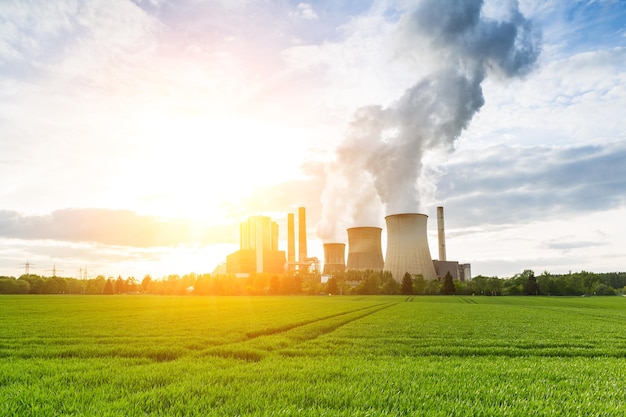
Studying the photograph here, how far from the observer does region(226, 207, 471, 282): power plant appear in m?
68.9

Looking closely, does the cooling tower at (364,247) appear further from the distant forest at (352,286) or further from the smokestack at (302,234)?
the smokestack at (302,234)

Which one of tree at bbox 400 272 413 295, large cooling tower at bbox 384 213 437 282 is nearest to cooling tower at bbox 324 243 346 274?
tree at bbox 400 272 413 295

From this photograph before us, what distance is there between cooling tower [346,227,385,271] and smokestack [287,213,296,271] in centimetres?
5206

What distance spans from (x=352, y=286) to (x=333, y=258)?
879 cm

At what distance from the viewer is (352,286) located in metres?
108

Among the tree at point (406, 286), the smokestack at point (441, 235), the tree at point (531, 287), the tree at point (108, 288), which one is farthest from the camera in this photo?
the tree at point (108, 288)

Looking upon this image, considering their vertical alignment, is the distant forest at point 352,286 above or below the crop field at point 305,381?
below

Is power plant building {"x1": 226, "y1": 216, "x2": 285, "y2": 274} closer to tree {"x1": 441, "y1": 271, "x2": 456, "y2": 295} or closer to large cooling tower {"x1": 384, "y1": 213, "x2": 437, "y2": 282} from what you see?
tree {"x1": 441, "y1": 271, "x2": 456, "y2": 295}

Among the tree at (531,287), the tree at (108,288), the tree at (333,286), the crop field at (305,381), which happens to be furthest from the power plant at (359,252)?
the crop field at (305,381)

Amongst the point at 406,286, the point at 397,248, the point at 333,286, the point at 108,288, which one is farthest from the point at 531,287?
the point at 108,288

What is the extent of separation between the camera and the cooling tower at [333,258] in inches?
4380

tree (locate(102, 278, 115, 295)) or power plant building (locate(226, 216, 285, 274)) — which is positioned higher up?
power plant building (locate(226, 216, 285, 274))

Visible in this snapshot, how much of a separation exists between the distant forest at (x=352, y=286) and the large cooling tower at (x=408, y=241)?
13510 mm

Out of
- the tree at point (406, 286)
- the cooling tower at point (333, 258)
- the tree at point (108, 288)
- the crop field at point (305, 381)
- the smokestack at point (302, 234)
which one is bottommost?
the tree at point (108, 288)
